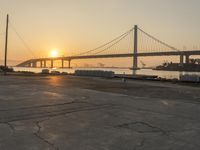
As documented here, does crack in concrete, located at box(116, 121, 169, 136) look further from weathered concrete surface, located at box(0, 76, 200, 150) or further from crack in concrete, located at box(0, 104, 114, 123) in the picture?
crack in concrete, located at box(0, 104, 114, 123)


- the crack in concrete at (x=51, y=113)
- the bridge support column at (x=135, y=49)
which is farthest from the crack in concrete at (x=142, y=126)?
the bridge support column at (x=135, y=49)

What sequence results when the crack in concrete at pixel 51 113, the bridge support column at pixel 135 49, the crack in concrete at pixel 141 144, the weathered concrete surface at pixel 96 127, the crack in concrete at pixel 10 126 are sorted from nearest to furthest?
the crack in concrete at pixel 141 144 < the weathered concrete surface at pixel 96 127 < the crack in concrete at pixel 10 126 < the crack in concrete at pixel 51 113 < the bridge support column at pixel 135 49

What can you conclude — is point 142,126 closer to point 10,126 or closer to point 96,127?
point 96,127

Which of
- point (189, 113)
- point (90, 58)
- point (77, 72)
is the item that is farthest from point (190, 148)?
point (90, 58)

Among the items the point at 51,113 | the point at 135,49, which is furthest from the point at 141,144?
the point at 135,49

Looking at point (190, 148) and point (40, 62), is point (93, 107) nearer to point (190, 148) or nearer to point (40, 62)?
point (190, 148)

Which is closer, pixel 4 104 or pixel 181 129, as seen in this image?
pixel 181 129

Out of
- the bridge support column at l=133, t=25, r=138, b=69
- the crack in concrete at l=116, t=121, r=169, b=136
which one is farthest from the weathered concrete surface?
the bridge support column at l=133, t=25, r=138, b=69

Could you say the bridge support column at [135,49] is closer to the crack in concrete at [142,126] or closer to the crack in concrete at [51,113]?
the crack in concrete at [51,113]

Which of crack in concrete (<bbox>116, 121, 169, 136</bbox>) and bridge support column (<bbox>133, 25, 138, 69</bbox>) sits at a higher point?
bridge support column (<bbox>133, 25, 138, 69</bbox>)

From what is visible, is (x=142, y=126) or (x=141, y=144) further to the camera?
(x=142, y=126)

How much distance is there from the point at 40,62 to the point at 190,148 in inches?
4180

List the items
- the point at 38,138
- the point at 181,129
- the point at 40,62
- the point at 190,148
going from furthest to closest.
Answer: the point at 40,62 → the point at 181,129 → the point at 38,138 → the point at 190,148

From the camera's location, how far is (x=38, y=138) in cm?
696
